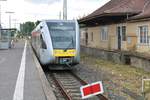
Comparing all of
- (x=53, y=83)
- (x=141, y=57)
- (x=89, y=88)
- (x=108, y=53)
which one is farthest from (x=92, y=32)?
(x=89, y=88)

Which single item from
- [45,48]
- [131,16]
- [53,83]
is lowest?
[53,83]

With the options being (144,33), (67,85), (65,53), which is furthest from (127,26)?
(67,85)

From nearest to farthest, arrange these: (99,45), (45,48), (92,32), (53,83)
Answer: (53,83)
(45,48)
(99,45)
(92,32)

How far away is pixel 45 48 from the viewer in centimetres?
1908

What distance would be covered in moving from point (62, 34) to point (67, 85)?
188 inches

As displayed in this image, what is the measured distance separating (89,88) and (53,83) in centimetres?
888

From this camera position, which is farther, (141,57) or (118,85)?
(141,57)

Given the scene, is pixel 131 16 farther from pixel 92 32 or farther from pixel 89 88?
pixel 89 88

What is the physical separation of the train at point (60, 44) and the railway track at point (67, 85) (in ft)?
2.50

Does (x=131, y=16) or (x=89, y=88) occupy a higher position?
(x=131, y=16)

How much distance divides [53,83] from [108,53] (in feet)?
40.3

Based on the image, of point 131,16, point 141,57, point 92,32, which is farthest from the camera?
point 92,32

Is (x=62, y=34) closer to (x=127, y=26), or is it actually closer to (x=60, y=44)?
(x=60, y=44)

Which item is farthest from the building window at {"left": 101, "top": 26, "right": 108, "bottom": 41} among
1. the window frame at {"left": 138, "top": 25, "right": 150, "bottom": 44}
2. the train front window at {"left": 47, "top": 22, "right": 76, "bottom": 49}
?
the train front window at {"left": 47, "top": 22, "right": 76, "bottom": 49}
